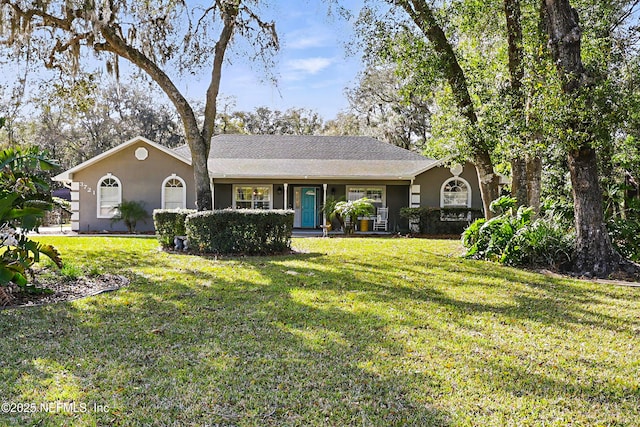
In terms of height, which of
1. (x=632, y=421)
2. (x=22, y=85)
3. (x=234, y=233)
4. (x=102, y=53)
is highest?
(x=102, y=53)

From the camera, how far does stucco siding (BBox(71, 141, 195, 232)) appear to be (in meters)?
18.2

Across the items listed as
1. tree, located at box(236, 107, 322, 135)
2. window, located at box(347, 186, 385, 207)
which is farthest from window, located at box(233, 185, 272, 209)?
tree, located at box(236, 107, 322, 135)

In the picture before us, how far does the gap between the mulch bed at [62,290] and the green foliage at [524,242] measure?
7310mm

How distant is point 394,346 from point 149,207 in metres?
16.0

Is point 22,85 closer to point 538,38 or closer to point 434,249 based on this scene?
point 434,249

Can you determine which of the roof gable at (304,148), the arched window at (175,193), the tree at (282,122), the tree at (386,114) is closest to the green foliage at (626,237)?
the roof gable at (304,148)

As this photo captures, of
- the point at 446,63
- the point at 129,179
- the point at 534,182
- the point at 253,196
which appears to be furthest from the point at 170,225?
the point at 534,182

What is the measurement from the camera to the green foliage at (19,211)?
17.7ft

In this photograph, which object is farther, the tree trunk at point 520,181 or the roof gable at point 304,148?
the roof gable at point 304,148

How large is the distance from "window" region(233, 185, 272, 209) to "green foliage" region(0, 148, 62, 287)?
1368cm

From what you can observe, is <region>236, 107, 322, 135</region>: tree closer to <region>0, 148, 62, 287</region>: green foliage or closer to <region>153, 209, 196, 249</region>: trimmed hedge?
<region>153, 209, 196, 249</region>: trimmed hedge

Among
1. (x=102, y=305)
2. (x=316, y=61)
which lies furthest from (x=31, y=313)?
(x=316, y=61)

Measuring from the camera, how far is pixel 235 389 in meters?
3.24

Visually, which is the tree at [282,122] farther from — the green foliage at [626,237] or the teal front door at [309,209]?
the green foliage at [626,237]
